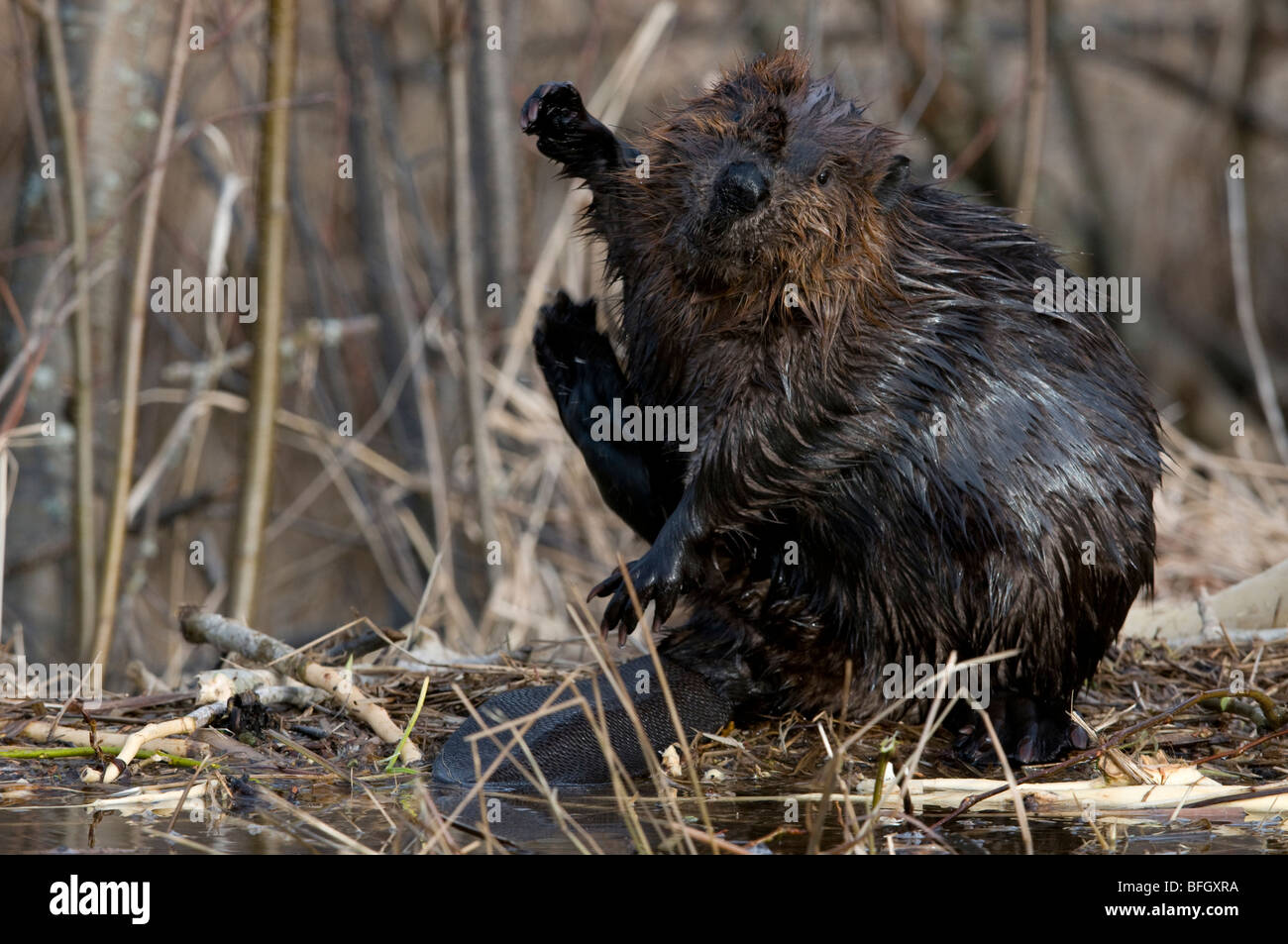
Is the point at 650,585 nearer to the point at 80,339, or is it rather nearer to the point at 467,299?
the point at 80,339

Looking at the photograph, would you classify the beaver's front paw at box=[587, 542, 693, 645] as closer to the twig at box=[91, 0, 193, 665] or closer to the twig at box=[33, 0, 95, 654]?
the twig at box=[91, 0, 193, 665]

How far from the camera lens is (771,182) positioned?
2467mm

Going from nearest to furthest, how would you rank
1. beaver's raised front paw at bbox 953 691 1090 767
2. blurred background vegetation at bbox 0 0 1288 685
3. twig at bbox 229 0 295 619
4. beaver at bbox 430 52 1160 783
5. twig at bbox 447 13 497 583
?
beaver at bbox 430 52 1160 783 < beaver's raised front paw at bbox 953 691 1090 767 < twig at bbox 229 0 295 619 < blurred background vegetation at bbox 0 0 1288 685 < twig at bbox 447 13 497 583

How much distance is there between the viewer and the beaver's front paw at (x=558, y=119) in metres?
2.82

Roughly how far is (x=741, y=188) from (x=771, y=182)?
0.22 ft

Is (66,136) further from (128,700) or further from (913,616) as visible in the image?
(913,616)

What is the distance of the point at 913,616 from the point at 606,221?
976 millimetres

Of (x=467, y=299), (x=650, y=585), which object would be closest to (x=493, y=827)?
(x=650, y=585)

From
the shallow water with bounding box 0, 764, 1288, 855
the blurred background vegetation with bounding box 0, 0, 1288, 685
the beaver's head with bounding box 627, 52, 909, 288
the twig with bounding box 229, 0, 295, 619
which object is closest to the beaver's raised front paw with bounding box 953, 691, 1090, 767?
the shallow water with bounding box 0, 764, 1288, 855

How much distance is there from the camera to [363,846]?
6.31 ft

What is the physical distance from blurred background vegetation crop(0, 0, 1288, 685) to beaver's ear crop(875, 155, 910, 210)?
541 mm

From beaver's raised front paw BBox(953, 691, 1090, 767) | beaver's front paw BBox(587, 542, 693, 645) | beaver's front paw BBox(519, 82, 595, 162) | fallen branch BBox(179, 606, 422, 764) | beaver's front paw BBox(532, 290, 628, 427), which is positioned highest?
beaver's front paw BBox(519, 82, 595, 162)

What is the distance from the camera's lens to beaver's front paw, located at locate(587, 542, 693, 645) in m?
2.49

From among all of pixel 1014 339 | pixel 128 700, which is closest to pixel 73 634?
pixel 128 700
